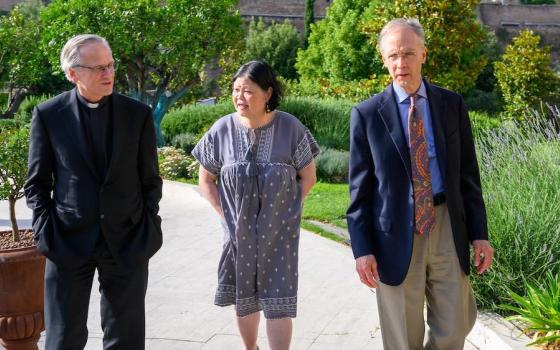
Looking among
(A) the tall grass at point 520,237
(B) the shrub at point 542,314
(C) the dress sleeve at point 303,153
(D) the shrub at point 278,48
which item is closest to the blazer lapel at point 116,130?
(C) the dress sleeve at point 303,153

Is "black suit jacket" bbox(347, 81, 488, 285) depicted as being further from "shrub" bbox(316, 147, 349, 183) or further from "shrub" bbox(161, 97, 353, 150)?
"shrub" bbox(161, 97, 353, 150)

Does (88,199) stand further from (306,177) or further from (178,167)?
(178,167)

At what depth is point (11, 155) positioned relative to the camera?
4.59 metres

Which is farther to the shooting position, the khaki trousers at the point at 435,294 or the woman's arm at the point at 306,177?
the woman's arm at the point at 306,177

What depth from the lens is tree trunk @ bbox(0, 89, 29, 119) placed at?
2670cm

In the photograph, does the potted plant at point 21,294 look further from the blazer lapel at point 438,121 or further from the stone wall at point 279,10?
the stone wall at point 279,10

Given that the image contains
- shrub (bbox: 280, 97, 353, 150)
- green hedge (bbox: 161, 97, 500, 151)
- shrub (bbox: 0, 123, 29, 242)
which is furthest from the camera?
green hedge (bbox: 161, 97, 500, 151)

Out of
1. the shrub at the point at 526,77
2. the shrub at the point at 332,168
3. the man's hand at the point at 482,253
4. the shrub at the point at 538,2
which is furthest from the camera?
the shrub at the point at 538,2

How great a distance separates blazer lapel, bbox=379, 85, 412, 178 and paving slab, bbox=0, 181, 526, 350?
1.61 meters

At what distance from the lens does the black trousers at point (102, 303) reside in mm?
3547

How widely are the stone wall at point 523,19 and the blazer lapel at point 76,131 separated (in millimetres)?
49306

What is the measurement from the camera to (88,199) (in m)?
3.51

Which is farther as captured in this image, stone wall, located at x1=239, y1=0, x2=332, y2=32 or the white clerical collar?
stone wall, located at x1=239, y1=0, x2=332, y2=32

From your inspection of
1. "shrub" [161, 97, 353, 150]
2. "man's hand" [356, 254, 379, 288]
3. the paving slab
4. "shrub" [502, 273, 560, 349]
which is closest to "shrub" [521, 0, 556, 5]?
"shrub" [161, 97, 353, 150]
